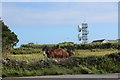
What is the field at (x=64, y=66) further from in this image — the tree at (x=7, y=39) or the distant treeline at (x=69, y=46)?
the distant treeline at (x=69, y=46)

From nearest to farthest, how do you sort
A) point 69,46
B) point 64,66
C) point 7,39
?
point 64,66, point 7,39, point 69,46

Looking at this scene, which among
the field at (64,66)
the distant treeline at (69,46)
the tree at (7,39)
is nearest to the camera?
the field at (64,66)

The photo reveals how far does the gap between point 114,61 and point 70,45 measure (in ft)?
32.8

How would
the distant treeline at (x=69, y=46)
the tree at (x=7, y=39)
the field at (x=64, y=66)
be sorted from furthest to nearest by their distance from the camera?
the distant treeline at (x=69, y=46) < the tree at (x=7, y=39) < the field at (x=64, y=66)

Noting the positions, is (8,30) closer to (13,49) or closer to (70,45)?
(13,49)

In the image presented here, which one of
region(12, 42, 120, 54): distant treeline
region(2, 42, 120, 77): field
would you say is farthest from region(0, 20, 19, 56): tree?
region(2, 42, 120, 77): field

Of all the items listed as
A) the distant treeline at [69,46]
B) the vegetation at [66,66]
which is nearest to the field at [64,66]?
the vegetation at [66,66]

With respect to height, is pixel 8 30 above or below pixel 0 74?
above

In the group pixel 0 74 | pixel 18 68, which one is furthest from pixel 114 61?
pixel 0 74

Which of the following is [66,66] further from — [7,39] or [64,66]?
[7,39]

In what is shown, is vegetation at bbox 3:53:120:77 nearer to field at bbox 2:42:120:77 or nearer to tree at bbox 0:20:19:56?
field at bbox 2:42:120:77

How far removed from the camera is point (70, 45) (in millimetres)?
24984

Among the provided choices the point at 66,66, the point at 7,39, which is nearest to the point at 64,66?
the point at 66,66

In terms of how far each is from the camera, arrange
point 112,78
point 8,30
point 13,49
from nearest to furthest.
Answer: point 112,78 < point 8,30 < point 13,49
